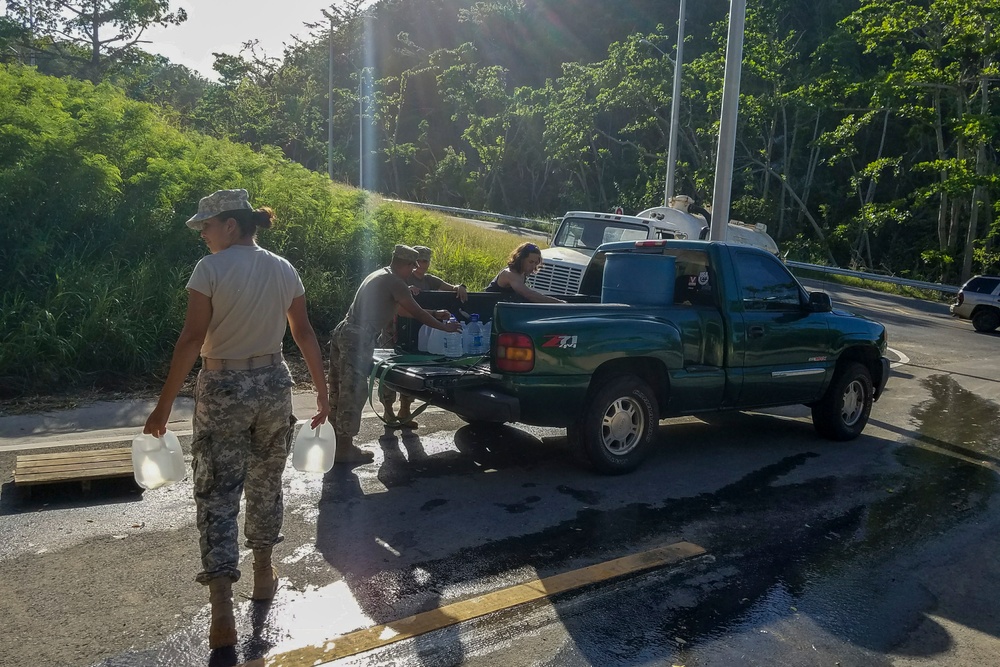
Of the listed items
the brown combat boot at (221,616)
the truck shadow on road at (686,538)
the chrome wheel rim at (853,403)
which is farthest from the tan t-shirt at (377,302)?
the chrome wheel rim at (853,403)

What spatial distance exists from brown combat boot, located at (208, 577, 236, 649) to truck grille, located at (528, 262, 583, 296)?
384 inches

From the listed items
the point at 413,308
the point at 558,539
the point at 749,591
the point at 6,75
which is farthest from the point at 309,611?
the point at 6,75

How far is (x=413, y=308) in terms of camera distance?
6.97 m

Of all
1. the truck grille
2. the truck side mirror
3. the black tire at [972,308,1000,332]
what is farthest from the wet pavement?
the black tire at [972,308,1000,332]

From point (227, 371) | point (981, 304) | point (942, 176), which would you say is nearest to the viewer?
point (227, 371)

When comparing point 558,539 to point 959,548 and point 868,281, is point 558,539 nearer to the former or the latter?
point 959,548

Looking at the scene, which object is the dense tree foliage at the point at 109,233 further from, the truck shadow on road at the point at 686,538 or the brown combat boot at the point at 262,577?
the brown combat boot at the point at 262,577

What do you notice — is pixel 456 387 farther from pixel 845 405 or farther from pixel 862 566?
pixel 845 405

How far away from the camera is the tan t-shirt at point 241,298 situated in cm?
403

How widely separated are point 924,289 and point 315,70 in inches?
1701

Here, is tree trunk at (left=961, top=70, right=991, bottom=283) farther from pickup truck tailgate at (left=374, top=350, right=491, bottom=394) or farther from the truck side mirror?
pickup truck tailgate at (left=374, top=350, right=491, bottom=394)

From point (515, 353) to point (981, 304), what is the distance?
18.2 meters

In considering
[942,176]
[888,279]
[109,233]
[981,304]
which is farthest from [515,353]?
[942,176]

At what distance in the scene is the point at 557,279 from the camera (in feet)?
44.9
